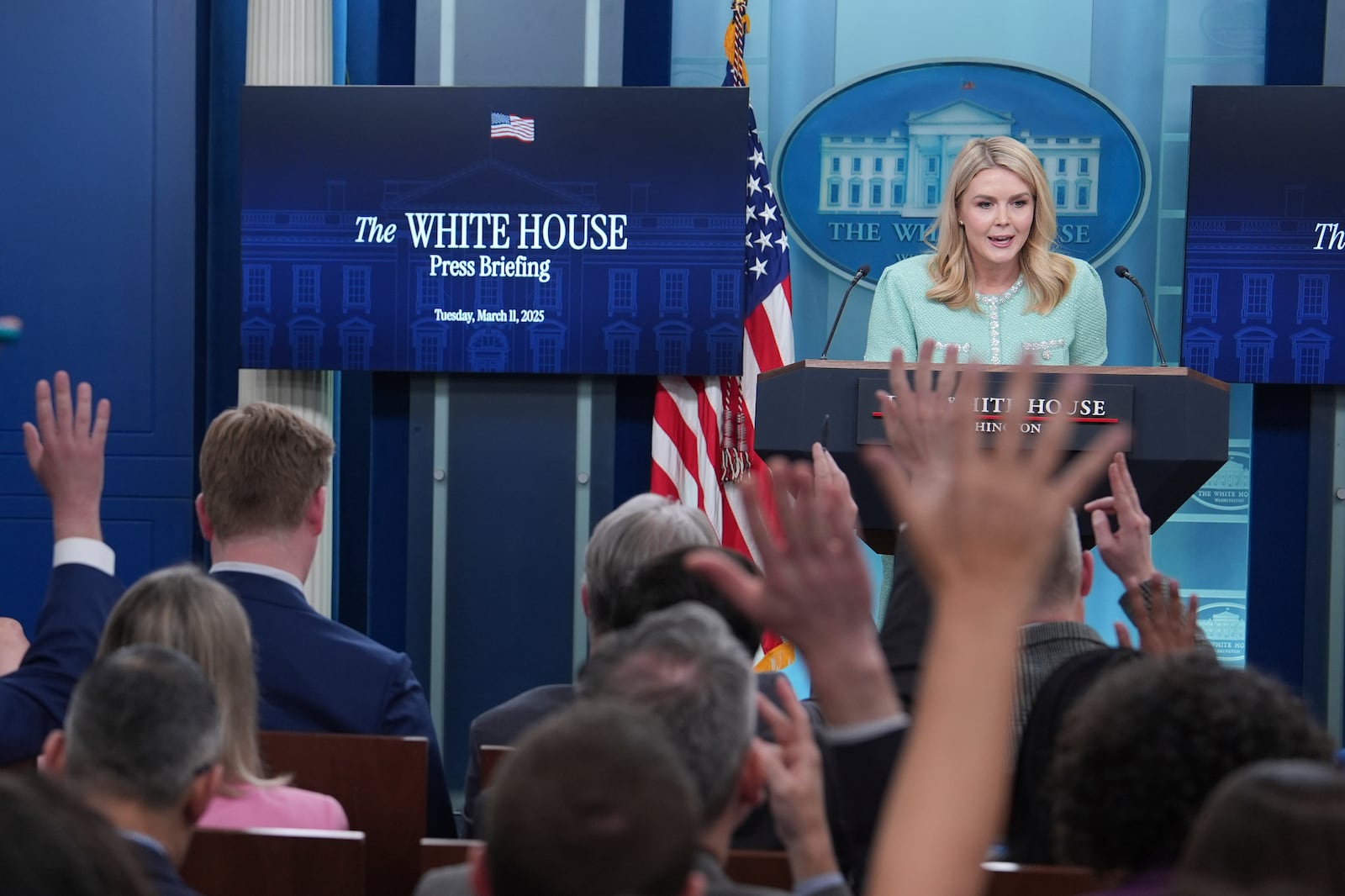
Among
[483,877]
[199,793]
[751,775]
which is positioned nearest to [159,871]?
[199,793]

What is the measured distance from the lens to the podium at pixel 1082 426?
335 cm

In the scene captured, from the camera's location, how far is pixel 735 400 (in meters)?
5.11

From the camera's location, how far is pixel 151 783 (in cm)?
149

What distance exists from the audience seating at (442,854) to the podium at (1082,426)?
189 cm

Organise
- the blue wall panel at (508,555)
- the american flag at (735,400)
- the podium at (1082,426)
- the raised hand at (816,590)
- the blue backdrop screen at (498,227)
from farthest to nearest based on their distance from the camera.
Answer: the blue wall panel at (508,555), the american flag at (735,400), the blue backdrop screen at (498,227), the podium at (1082,426), the raised hand at (816,590)

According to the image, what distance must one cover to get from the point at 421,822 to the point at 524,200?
3.19m

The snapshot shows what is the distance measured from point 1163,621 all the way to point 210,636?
1310 mm

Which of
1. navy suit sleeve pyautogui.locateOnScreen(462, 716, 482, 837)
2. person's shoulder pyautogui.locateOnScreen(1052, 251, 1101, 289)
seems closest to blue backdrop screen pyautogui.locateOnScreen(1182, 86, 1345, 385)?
person's shoulder pyautogui.locateOnScreen(1052, 251, 1101, 289)

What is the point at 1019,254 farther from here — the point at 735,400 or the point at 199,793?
the point at 199,793

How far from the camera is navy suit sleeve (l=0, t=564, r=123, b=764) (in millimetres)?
2115

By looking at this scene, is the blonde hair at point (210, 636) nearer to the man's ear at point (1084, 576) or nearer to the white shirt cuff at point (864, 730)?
the white shirt cuff at point (864, 730)

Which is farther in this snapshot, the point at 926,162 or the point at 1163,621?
the point at 926,162

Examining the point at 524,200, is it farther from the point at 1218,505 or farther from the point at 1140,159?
the point at 1218,505

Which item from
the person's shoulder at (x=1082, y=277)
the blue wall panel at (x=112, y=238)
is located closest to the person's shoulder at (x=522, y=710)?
the person's shoulder at (x=1082, y=277)
